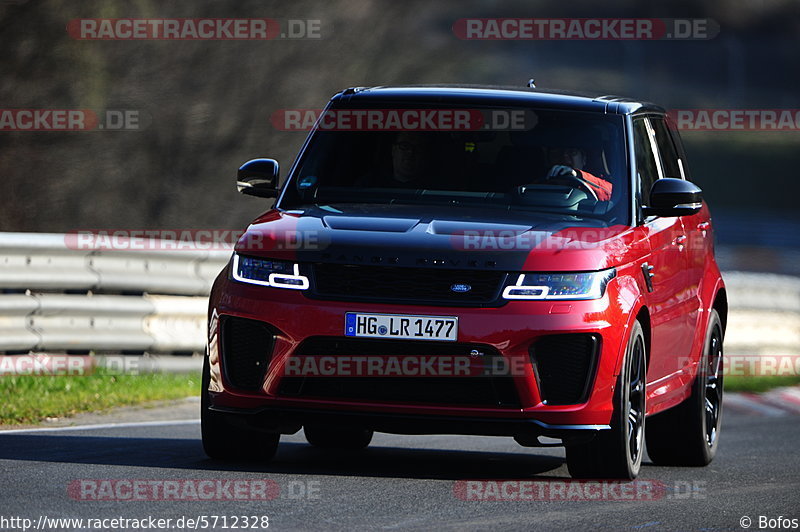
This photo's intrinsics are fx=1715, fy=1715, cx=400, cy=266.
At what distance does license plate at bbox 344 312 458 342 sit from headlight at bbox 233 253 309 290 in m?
0.34

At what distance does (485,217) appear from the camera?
28.1 feet

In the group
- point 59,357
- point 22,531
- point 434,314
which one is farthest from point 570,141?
point 59,357

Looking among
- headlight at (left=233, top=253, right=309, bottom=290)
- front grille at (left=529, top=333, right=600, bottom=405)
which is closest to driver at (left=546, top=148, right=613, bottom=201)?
front grille at (left=529, top=333, right=600, bottom=405)

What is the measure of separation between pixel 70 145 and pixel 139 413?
11.5 meters

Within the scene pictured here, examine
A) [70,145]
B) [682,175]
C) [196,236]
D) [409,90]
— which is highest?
[409,90]

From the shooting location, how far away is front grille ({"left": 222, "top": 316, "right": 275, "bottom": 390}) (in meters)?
8.16

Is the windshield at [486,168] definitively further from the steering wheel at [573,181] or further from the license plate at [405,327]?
the license plate at [405,327]

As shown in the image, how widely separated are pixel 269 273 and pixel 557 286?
1376 mm

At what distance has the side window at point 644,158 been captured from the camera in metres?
9.47

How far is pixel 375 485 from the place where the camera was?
26.8ft

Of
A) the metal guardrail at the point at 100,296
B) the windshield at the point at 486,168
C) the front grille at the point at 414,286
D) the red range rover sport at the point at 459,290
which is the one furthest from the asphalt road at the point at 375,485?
Answer: the metal guardrail at the point at 100,296

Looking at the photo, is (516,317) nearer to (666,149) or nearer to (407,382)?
(407,382)

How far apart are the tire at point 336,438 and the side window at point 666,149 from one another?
8.06 feet

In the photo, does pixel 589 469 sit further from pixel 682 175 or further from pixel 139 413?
pixel 139 413
